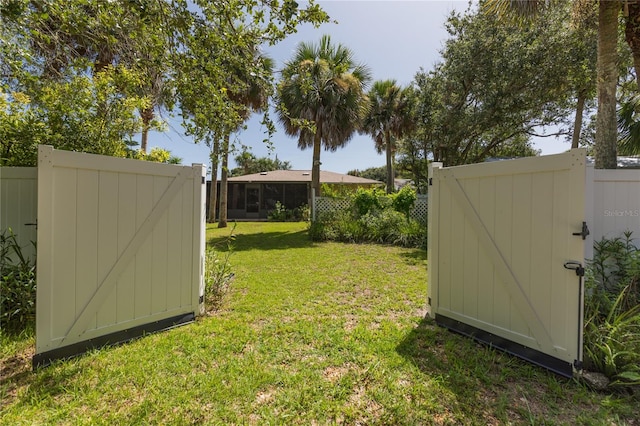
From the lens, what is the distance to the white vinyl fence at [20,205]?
10.8 feet

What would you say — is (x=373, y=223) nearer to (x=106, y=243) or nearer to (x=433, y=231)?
(x=433, y=231)

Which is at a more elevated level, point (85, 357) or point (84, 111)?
point (84, 111)

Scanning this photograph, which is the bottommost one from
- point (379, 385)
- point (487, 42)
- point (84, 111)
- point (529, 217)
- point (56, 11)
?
point (379, 385)

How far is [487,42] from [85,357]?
40.8 feet

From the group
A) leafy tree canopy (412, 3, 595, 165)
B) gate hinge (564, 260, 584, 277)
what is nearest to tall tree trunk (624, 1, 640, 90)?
leafy tree canopy (412, 3, 595, 165)

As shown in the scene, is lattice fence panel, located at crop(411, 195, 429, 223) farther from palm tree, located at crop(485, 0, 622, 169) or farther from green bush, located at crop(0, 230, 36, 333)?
green bush, located at crop(0, 230, 36, 333)

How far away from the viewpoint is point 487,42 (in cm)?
941

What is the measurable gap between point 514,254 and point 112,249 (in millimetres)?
3921

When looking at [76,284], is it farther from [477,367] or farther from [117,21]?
[477,367]

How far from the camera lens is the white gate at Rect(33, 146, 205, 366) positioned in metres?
2.41

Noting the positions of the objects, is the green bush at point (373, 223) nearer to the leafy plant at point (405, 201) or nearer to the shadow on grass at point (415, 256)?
the leafy plant at point (405, 201)

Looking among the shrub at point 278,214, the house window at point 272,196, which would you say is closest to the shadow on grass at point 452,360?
the shrub at point 278,214

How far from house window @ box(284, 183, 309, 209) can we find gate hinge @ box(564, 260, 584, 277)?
1681 centimetres

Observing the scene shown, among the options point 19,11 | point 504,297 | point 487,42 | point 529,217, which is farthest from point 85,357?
point 487,42
